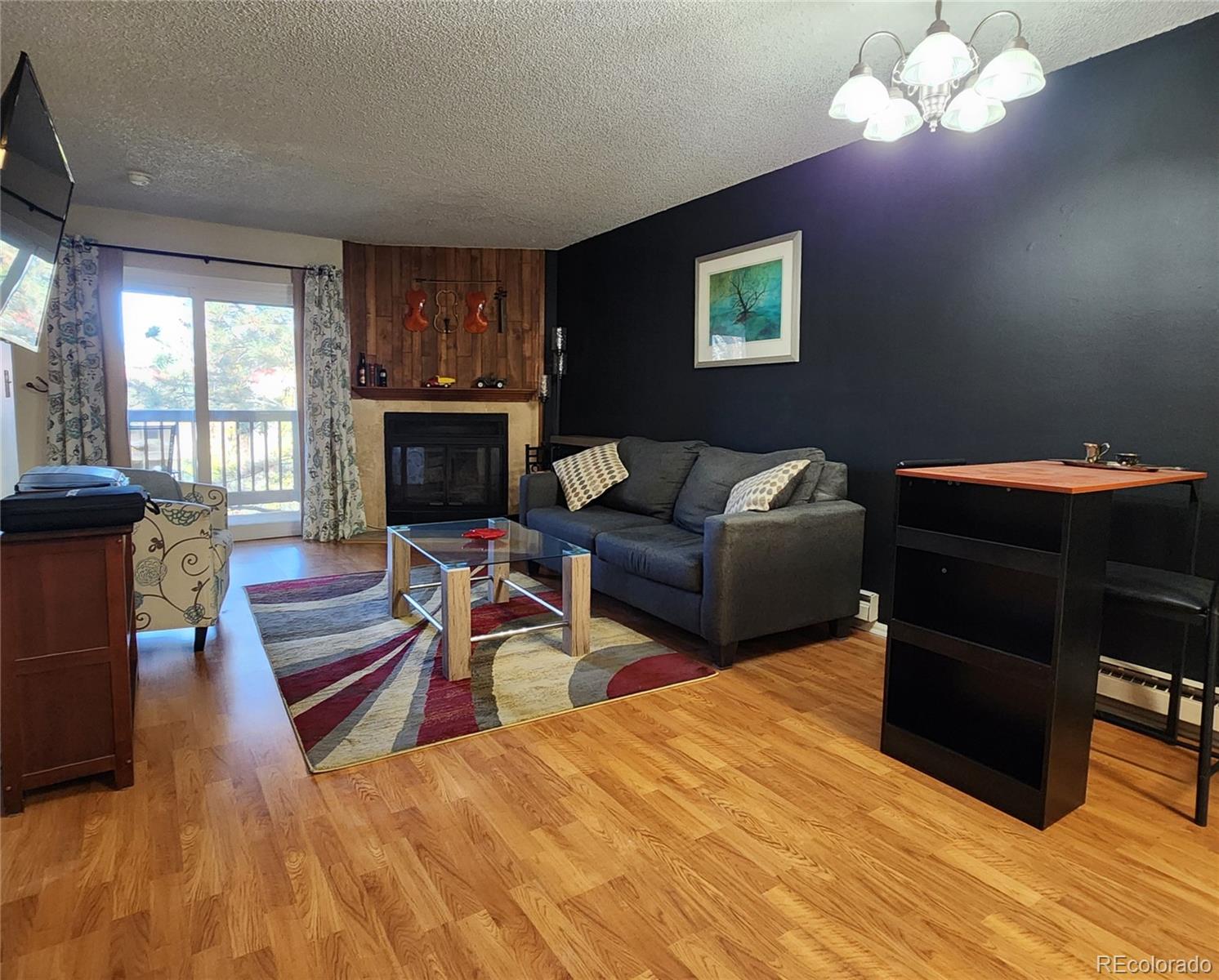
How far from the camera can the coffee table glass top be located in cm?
295

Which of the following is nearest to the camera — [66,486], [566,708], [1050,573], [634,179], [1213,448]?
[1050,573]

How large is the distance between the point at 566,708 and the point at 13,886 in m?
1.53

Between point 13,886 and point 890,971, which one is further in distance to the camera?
point 13,886

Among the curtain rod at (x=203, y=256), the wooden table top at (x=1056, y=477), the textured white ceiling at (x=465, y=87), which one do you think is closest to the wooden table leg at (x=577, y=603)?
the wooden table top at (x=1056, y=477)

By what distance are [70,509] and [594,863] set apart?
1.64 metres

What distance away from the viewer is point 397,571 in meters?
3.41

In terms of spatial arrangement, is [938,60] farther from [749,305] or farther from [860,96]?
[749,305]

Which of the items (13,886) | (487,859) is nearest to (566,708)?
(487,859)

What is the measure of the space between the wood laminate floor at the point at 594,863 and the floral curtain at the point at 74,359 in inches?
125

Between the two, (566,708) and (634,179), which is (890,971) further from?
(634,179)

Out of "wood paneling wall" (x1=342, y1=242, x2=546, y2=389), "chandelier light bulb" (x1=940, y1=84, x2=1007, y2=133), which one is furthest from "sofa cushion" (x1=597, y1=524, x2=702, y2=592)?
"wood paneling wall" (x1=342, y1=242, x2=546, y2=389)

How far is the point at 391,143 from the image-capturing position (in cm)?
344

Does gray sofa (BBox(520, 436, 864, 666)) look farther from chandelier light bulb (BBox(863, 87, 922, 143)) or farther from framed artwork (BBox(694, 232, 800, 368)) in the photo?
chandelier light bulb (BBox(863, 87, 922, 143))

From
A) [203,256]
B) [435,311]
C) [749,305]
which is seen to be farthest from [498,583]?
[203,256]
